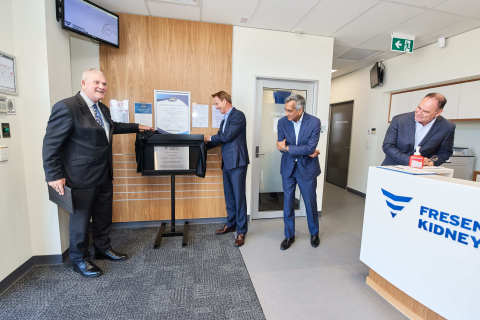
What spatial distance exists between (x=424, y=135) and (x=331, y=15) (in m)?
1.68

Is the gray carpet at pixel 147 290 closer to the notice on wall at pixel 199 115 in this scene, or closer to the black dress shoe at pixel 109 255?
the black dress shoe at pixel 109 255

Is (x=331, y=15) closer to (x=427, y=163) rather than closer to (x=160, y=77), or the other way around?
(x=427, y=163)

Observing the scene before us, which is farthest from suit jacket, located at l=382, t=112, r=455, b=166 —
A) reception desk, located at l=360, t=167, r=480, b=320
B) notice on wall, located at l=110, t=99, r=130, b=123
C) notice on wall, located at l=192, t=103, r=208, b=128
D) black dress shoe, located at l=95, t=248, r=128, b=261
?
notice on wall, located at l=110, t=99, r=130, b=123

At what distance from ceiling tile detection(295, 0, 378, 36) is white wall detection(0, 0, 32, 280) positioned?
9.32 feet

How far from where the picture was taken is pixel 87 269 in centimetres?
196

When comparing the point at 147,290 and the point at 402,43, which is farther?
the point at 402,43

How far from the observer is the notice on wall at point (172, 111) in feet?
9.36

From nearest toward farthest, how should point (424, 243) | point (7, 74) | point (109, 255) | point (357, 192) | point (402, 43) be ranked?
1. point (424, 243)
2. point (7, 74)
3. point (109, 255)
4. point (402, 43)
5. point (357, 192)

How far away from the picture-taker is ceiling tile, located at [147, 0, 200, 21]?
2477mm

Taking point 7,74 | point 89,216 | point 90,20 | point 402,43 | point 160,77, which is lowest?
point 89,216

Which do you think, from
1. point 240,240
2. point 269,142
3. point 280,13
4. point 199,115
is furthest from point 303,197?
point 280,13

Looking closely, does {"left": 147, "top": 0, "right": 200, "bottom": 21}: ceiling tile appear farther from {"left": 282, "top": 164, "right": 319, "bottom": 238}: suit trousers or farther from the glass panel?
{"left": 282, "top": 164, "right": 319, "bottom": 238}: suit trousers

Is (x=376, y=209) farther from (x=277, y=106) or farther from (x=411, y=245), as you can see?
(x=277, y=106)

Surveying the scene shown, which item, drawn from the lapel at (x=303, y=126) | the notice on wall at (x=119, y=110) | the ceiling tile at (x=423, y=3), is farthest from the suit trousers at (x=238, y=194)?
the ceiling tile at (x=423, y=3)
